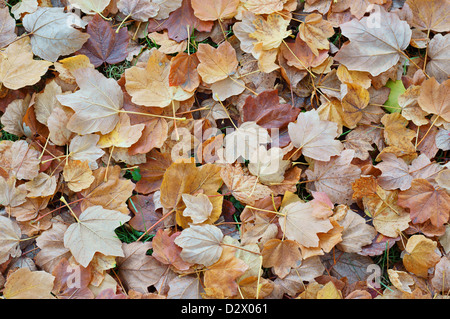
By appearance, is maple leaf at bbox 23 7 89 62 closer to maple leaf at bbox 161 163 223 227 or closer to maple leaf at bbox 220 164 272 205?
maple leaf at bbox 161 163 223 227

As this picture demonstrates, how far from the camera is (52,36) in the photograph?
1.31m

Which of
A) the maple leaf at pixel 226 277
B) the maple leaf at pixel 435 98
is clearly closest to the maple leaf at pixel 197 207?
the maple leaf at pixel 226 277

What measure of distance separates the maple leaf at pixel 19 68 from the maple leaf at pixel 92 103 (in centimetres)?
→ 13

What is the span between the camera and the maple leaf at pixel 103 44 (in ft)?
4.36

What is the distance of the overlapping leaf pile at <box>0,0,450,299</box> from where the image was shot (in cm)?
117

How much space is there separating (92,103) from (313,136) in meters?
0.71

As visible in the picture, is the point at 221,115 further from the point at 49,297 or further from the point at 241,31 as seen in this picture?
the point at 49,297

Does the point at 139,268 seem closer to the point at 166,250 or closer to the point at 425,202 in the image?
the point at 166,250

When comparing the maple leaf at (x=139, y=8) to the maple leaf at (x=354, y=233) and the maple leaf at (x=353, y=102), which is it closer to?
the maple leaf at (x=353, y=102)

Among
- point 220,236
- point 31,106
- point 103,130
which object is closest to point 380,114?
point 220,236

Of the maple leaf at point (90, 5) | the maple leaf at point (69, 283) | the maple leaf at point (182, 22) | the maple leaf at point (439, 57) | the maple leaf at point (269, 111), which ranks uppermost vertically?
the maple leaf at point (90, 5)

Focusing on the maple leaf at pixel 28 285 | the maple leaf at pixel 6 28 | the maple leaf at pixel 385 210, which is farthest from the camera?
the maple leaf at pixel 6 28

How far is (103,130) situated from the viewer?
1251mm

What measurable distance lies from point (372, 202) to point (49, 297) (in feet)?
3.34
